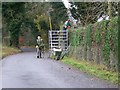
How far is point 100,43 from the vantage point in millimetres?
18938

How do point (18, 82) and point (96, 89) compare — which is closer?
point (96, 89)

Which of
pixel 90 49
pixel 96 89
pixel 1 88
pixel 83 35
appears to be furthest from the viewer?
pixel 83 35

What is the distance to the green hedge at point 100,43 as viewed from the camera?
626 inches

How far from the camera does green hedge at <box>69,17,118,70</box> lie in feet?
52.1

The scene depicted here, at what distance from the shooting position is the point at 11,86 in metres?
12.8

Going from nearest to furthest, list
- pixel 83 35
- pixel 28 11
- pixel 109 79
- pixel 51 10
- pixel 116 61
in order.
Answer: pixel 109 79, pixel 116 61, pixel 83 35, pixel 28 11, pixel 51 10

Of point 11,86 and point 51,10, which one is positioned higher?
point 51,10

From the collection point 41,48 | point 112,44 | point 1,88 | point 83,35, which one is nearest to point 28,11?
point 41,48

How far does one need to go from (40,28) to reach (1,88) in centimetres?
4391

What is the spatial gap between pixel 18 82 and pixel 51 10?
4614 centimetres

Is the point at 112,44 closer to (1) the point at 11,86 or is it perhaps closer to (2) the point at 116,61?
(2) the point at 116,61

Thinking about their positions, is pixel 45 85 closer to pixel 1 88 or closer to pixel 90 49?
pixel 1 88

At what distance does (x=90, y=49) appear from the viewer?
21.8 metres

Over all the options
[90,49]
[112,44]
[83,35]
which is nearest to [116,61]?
[112,44]
